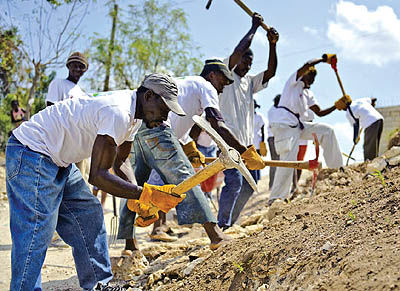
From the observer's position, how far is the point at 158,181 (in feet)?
14.7

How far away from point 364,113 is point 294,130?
172 centimetres

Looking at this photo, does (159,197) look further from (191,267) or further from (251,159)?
→ (251,159)

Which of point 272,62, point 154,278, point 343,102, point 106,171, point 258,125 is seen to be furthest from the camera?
point 258,125

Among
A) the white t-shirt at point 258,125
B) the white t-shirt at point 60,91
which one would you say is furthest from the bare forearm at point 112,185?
the white t-shirt at point 258,125

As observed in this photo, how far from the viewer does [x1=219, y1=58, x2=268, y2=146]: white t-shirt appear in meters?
4.66

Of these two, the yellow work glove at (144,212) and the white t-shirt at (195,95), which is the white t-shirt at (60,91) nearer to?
the white t-shirt at (195,95)

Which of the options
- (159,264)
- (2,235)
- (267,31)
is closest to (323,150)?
(267,31)

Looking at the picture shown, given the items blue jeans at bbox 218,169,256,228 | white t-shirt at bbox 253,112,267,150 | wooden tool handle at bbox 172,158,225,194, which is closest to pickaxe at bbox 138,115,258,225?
wooden tool handle at bbox 172,158,225,194

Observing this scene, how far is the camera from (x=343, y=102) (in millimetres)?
6863

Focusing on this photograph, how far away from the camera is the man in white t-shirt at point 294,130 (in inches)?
230

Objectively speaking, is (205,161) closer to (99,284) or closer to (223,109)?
(223,109)

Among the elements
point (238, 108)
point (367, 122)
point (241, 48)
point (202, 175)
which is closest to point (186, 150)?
point (238, 108)

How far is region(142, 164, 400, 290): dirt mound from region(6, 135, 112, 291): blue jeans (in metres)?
0.55

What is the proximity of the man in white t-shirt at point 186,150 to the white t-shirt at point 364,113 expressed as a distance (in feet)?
11.8
